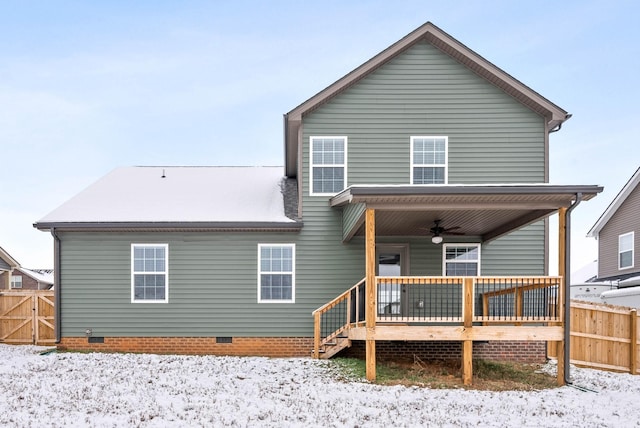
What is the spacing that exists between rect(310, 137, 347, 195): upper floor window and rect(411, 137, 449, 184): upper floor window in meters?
1.74

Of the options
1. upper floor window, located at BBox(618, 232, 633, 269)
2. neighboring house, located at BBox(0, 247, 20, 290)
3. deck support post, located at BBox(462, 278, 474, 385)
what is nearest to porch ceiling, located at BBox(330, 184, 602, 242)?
deck support post, located at BBox(462, 278, 474, 385)

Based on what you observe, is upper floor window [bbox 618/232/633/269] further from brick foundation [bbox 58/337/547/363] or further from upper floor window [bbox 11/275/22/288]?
upper floor window [bbox 11/275/22/288]

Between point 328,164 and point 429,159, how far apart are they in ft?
8.26

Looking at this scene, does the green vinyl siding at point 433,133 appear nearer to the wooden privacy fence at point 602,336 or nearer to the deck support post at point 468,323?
the wooden privacy fence at point 602,336

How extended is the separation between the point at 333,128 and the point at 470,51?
381cm

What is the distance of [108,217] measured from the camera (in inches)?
515

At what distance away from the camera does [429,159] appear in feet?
42.7

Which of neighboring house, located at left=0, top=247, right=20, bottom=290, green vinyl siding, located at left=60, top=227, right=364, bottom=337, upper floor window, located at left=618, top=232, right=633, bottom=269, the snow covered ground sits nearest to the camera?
the snow covered ground

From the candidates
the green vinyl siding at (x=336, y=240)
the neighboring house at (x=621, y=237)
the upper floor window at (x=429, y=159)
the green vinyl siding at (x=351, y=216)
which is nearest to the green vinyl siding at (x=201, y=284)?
the green vinyl siding at (x=336, y=240)

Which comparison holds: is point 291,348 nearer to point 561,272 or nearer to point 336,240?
point 336,240

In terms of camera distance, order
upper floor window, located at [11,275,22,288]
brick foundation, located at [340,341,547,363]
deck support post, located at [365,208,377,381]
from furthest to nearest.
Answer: upper floor window, located at [11,275,22,288], brick foundation, located at [340,341,547,363], deck support post, located at [365,208,377,381]

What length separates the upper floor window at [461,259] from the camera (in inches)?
511

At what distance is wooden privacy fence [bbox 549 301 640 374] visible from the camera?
12.2 meters

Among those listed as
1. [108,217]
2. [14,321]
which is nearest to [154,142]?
[14,321]
